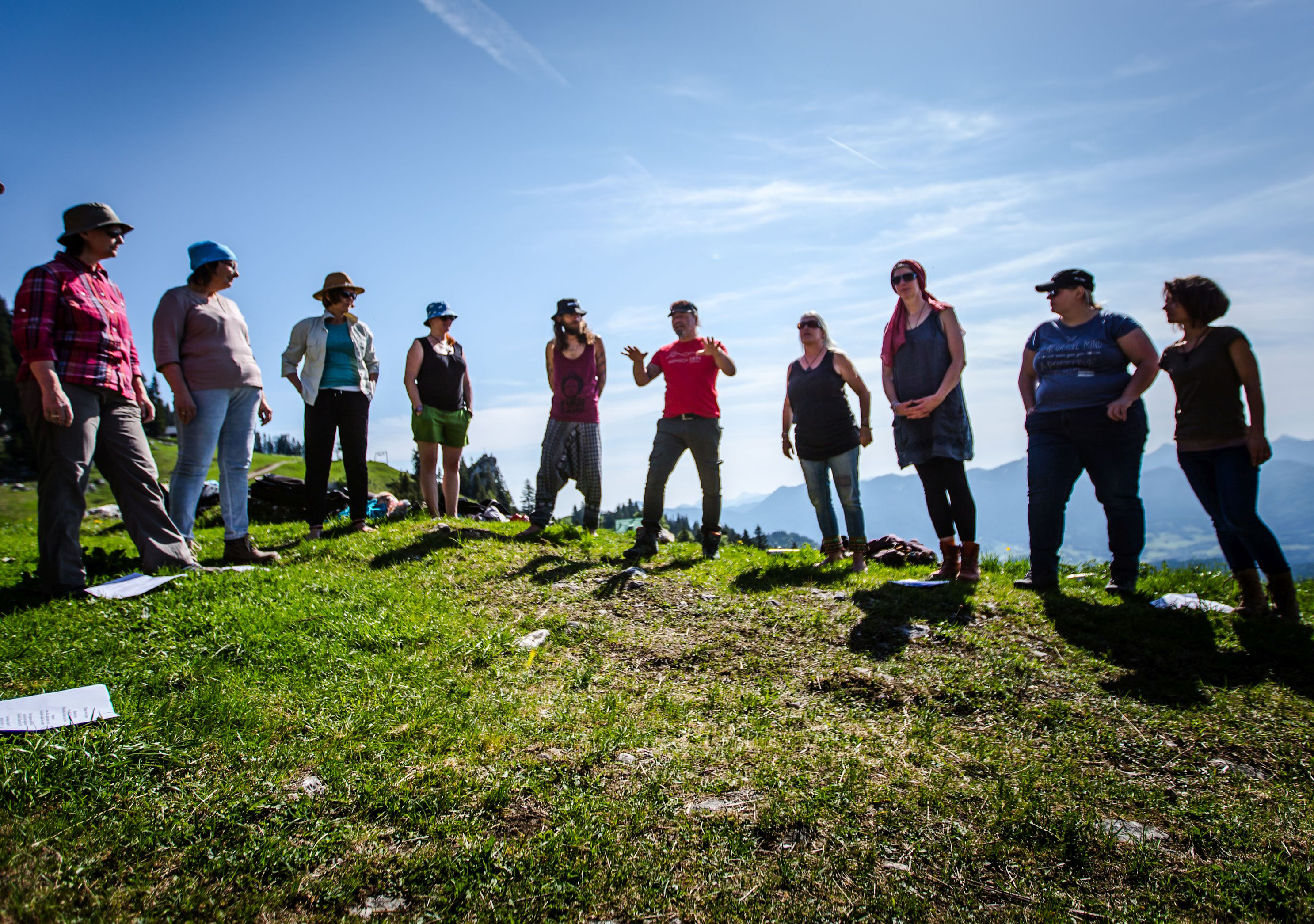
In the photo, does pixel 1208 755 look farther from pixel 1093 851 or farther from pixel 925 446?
pixel 925 446

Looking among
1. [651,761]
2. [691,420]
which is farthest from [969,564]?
[651,761]

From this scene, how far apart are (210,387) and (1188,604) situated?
10.1 meters

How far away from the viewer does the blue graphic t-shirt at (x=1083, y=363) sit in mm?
7199

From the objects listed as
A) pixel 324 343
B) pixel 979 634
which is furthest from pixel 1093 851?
pixel 324 343

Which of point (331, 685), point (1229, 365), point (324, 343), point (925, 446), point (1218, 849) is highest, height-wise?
point (324, 343)

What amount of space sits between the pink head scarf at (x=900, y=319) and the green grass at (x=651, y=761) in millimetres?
2990

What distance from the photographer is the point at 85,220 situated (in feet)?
21.6

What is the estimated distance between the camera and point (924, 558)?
995 centimetres

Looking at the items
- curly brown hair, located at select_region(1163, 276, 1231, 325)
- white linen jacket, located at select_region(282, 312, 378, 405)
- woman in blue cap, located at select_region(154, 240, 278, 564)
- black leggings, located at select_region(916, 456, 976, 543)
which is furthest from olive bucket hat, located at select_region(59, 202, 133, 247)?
curly brown hair, located at select_region(1163, 276, 1231, 325)

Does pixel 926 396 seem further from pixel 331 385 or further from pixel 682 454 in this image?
pixel 331 385

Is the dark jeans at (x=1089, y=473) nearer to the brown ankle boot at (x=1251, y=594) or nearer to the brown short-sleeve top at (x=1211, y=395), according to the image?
the brown short-sleeve top at (x=1211, y=395)

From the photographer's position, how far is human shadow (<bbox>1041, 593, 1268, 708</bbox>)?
16.5 feet

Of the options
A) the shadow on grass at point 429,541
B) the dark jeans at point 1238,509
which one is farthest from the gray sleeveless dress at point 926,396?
the shadow on grass at point 429,541

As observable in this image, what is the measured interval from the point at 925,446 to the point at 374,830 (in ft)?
21.7
